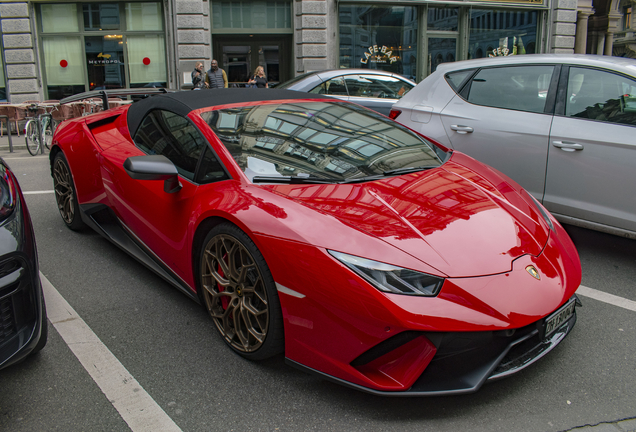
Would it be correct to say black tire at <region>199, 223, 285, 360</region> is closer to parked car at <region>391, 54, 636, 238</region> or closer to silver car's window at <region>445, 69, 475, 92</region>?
parked car at <region>391, 54, 636, 238</region>

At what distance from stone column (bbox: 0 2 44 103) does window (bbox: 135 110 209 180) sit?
510 inches

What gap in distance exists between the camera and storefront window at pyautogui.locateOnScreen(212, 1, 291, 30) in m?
14.7

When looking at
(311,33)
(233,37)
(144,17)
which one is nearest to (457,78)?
(311,33)

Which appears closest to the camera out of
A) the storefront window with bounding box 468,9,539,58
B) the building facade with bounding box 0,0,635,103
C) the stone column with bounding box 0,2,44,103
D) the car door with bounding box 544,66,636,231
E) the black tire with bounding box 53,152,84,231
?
the car door with bounding box 544,66,636,231

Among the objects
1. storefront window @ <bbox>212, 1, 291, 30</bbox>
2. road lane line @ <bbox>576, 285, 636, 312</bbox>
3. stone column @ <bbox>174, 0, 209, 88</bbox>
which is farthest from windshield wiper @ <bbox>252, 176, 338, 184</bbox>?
storefront window @ <bbox>212, 1, 291, 30</bbox>

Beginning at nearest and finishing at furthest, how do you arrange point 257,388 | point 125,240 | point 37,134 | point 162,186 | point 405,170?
point 257,388 < point 405,170 < point 162,186 < point 125,240 < point 37,134

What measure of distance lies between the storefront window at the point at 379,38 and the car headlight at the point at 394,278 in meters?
13.8

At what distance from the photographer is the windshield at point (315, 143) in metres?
2.76

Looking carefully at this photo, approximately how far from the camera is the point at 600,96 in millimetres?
3838

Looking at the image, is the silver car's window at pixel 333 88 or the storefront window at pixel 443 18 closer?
the silver car's window at pixel 333 88

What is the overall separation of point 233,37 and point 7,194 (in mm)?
13865

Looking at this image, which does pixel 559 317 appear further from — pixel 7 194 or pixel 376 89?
pixel 376 89

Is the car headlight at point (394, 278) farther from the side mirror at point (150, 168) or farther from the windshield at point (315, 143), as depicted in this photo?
the side mirror at point (150, 168)

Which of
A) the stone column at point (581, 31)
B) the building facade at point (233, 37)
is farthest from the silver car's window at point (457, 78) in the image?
the stone column at point (581, 31)
